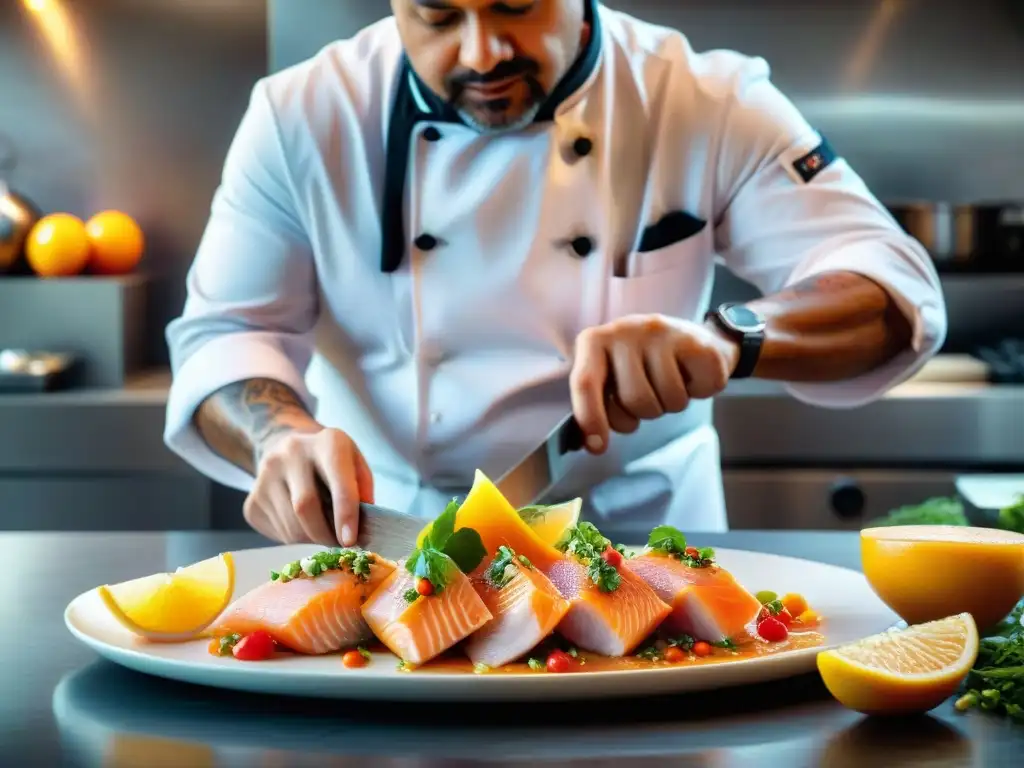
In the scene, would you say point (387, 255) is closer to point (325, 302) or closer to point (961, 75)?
point (325, 302)

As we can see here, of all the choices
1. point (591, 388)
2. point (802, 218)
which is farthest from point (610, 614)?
point (802, 218)

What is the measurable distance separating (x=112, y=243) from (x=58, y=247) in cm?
17

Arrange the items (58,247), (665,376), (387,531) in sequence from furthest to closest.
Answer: (58,247)
(665,376)
(387,531)

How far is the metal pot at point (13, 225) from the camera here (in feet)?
12.6

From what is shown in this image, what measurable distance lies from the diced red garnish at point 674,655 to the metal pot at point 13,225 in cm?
308

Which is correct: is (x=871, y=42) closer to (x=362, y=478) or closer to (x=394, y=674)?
(x=362, y=478)

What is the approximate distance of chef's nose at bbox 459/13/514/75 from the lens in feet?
6.13

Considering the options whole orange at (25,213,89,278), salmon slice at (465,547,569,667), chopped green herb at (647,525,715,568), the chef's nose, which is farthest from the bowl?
whole orange at (25,213,89,278)

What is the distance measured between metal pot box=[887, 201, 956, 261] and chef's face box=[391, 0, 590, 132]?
2120mm

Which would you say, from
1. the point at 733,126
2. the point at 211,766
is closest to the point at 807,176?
the point at 733,126

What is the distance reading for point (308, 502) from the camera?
156 centimetres

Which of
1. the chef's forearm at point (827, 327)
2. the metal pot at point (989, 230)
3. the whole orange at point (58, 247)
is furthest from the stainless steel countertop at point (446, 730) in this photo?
the metal pot at point (989, 230)

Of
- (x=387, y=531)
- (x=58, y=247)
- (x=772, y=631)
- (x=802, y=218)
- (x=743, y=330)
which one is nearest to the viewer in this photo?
(x=772, y=631)

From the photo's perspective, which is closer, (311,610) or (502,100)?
(311,610)
